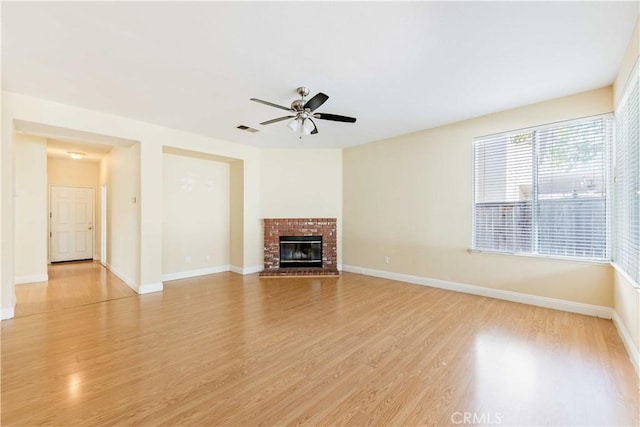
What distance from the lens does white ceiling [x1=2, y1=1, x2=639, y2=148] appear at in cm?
205

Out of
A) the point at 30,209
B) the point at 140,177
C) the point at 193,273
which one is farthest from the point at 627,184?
the point at 30,209

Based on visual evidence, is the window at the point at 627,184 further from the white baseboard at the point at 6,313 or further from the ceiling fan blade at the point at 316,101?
the white baseboard at the point at 6,313

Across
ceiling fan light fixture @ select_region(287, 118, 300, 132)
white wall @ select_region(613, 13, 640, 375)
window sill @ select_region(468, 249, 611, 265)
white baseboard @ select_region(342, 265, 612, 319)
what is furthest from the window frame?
ceiling fan light fixture @ select_region(287, 118, 300, 132)

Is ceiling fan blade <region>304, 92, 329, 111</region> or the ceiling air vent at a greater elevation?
the ceiling air vent

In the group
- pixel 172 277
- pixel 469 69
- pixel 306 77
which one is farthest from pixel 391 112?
pixel 172 277

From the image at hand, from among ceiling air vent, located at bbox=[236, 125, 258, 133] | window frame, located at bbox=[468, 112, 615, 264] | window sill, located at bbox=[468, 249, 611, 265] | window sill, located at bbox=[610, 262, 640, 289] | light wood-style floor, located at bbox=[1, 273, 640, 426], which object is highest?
ceiling air vent, located at bbox=[236, 125, 258, 133]

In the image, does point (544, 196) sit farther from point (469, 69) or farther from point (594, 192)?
point (469, 69)

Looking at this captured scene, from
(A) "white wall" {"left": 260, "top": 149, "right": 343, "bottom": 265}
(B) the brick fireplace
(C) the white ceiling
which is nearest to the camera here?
(C) the white ceiling

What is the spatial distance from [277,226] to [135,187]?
2.73m

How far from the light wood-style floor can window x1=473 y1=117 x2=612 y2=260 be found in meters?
0.96

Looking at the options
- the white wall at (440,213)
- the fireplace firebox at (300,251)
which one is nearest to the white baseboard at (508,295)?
the white wall at (440,213)

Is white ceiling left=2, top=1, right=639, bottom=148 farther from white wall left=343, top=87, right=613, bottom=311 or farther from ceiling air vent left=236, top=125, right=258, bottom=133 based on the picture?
ceiling air vent left=236, top=125, right=258, bottom=133

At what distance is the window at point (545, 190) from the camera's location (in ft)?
11.1

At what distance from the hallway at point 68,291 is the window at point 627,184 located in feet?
20.8
